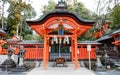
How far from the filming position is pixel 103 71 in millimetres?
12414

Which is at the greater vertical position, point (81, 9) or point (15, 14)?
point (81, 9)

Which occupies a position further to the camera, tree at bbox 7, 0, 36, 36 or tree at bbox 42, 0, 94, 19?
tree at bbox 42, 0, 94, 19

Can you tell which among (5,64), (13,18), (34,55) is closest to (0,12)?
(13,18)

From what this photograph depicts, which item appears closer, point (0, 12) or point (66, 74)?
point (66, 74)

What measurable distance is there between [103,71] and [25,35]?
27195mm

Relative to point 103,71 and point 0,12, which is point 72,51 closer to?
point 103,71

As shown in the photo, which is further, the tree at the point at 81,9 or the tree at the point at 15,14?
the tree at the point at 81,9

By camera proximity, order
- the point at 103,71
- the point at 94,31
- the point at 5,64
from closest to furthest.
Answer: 1. the point at 103,71
2. the point at 5,64
3. the point at 94,31

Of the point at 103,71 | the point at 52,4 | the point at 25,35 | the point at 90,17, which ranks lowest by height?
the point at 103,71

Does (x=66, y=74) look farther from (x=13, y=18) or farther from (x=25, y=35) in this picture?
(x=25, y=35)

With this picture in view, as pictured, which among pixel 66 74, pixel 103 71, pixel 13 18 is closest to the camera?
pixel 66 74

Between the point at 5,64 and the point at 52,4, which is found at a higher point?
the point at 52,4

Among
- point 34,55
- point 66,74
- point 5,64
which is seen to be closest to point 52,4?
point 34,55

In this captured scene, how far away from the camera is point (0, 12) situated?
31781 mm
